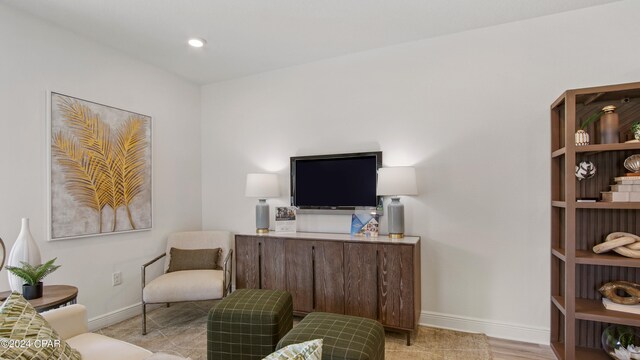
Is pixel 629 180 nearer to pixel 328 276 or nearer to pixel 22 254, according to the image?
pixel 328 276

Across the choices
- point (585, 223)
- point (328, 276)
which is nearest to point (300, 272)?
point (328, 276)

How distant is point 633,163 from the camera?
2127mm

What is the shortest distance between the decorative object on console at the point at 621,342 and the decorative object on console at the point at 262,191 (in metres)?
2.75

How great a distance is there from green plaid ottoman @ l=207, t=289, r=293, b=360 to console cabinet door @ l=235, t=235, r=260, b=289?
83 centimetres

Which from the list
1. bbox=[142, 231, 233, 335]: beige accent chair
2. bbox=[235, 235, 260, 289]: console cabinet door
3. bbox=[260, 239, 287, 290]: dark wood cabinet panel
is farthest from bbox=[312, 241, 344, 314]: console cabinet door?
bbox=[142, 231, 233, 335]: beige accent chair

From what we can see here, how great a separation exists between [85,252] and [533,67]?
3988 mm

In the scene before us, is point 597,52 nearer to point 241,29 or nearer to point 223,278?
point 241,29

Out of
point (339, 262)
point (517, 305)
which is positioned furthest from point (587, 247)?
point (339, 262)

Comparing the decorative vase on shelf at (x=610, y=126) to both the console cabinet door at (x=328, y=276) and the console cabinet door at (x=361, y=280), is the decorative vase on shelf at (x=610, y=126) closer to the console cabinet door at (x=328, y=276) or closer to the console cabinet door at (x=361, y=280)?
the console cabinet door at (x=361, y=280)

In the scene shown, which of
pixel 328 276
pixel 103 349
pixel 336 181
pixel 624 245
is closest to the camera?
pixel 103 349

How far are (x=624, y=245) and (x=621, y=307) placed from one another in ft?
1.29

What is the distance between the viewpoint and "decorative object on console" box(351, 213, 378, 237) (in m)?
2.96

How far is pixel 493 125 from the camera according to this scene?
2.69 meters

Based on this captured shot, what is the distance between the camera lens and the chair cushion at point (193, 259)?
127 inches
